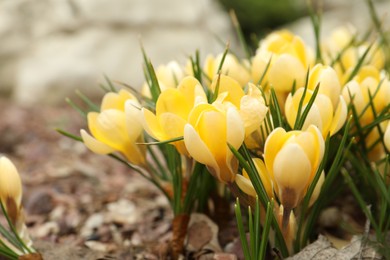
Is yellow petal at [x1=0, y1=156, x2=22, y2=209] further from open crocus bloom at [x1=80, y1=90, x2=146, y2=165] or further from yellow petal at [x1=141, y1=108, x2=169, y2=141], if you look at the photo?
yellow petal at [x1=141, y1=108, x2=169, y2=141]

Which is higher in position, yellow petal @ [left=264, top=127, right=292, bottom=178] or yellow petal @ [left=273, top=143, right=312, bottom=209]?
yellow petal @ [left=264, top=127, right=292, bottom=178]

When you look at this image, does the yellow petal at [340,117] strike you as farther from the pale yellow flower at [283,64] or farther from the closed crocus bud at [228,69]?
the closed crocus bud at [228,69]

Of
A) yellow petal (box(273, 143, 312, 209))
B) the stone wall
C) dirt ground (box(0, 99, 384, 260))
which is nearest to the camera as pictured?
yellow petal (box(273, 143, 312, 209))

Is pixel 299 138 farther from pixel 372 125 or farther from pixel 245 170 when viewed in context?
pixel 372 125

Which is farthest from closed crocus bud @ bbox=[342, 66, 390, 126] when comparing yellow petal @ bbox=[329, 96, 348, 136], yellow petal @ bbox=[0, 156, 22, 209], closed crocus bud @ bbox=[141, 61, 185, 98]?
yellow petal @ bbox=[0, 156, 22, 209]

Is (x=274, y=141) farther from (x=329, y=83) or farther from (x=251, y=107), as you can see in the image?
(x=329, y=83)

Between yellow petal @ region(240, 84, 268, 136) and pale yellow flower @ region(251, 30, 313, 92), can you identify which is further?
pale yellow flower @ region(251, 30, 313, 92)

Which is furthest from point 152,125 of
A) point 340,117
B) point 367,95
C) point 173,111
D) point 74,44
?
point 74,44

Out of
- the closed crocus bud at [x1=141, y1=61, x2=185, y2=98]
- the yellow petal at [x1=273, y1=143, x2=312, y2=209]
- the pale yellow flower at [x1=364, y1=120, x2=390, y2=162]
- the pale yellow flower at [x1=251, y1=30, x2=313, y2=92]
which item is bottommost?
the yellow petal at [x1=273, y1=143, x2=312, y2=209]

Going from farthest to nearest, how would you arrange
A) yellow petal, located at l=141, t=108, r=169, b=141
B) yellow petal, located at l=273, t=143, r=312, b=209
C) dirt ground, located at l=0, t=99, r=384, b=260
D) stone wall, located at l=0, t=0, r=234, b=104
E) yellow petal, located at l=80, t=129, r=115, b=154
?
1. stone wall, located at l=0, t=0, r=234, b=104
2. dirt ground, located at l=0, t=99, r=384, b=260
3. yellow petal, located at l=80, t=129, r=115, b=154
4. yellow petal, located at l=141, t=108, r=169, b=141
5. yellow petal, located at l=273, t=143, r=312, b=209
